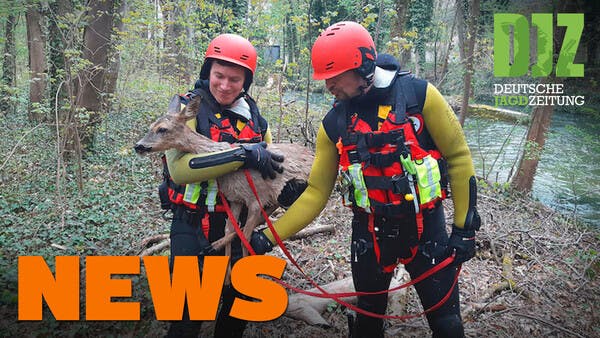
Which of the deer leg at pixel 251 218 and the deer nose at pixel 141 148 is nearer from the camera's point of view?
the deer nose at pixel 141 148

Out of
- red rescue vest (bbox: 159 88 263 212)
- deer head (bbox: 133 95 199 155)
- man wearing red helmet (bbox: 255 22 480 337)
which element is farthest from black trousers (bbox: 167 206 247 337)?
man wearing red helmet (bbox: 255 22 480 337)

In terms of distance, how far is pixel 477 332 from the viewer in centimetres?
450

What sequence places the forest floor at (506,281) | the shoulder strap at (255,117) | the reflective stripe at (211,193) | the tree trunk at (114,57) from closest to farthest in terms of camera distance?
1. the reflective stripe at (211,193)
2. the shoulder strap at (255,117)
3. the forest floor at (506,281)
4. the tree trunk at (114,57)

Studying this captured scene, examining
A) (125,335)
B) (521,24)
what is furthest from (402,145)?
(521,24)

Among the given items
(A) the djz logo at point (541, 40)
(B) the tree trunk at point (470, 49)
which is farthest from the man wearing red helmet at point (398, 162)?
(B) the tree trunk at point (470, 49)

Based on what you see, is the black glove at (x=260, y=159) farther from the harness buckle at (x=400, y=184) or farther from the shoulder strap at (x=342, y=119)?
the harness buckle at (x=400, y=184)

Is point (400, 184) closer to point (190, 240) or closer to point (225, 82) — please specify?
point (225, 82)

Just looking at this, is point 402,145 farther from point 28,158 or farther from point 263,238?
point 28,158

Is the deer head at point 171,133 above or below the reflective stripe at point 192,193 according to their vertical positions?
above

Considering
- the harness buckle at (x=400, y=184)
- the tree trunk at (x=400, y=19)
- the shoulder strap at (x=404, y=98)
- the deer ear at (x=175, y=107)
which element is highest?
the tree trunk at (x=400, y=19)

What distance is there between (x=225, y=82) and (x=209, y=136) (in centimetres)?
48

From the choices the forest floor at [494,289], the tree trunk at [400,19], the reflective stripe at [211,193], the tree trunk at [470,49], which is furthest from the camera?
the tree trunk at [470,49]

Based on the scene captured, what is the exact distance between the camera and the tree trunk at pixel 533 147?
1030 centimetres

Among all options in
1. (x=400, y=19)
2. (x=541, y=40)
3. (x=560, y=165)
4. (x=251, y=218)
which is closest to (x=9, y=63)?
(x=400, y=19)
